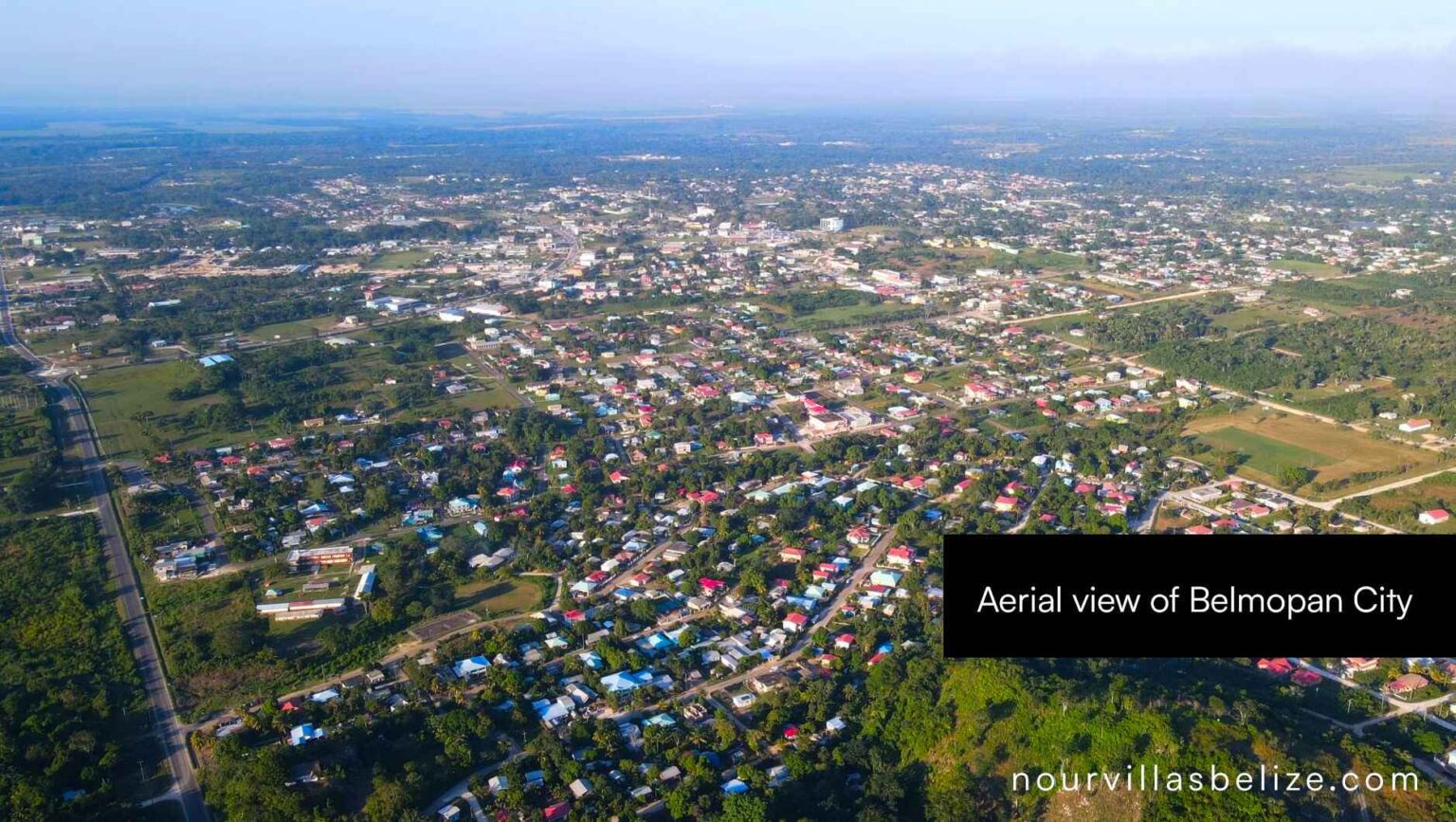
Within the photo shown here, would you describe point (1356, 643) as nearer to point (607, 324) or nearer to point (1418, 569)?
point (1418, 569)

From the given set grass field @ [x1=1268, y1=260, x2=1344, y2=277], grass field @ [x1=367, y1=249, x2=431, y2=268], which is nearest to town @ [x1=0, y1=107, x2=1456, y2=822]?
grass field @ [x1=1268, y1=260, x2=1344, y2=277]

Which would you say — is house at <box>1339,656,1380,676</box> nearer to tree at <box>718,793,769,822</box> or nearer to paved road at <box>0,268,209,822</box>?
tree at <box>718,793,769,822</box>

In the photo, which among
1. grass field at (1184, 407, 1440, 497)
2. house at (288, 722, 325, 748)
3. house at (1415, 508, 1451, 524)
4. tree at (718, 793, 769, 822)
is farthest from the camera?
grass field at (1184, 407, 1440, 497)

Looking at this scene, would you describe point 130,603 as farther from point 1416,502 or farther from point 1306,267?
point 1306,267

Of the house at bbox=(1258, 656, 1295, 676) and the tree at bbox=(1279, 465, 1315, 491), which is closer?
the house at bbox=(1258, 656, 1295, 676)

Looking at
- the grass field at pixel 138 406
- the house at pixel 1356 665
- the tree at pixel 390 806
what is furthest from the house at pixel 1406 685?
the grass field at pixel 138 406

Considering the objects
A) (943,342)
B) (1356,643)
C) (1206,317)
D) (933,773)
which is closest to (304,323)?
(943,342)
